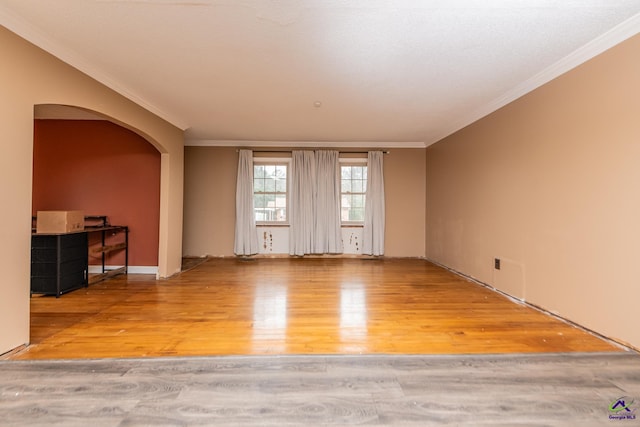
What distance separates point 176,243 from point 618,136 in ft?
17.7

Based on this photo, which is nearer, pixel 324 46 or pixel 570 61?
pixel 324 46

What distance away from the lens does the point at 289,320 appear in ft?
9.03

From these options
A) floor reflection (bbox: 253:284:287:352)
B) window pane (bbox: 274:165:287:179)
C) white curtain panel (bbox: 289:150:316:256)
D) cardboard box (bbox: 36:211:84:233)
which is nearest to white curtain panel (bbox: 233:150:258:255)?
window pane (bbox: 274:165:287:179)

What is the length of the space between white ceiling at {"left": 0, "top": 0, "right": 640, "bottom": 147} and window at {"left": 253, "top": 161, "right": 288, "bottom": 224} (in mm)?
2232

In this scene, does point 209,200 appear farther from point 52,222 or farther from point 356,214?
point 356,214

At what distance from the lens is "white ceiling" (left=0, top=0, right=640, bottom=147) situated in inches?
76.4

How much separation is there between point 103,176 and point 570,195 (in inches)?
241

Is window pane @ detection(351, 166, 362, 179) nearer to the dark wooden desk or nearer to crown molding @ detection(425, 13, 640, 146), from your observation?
crown molding @ detection(425, 13, 640, 146)

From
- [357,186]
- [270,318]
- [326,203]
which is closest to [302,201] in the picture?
[326,203]

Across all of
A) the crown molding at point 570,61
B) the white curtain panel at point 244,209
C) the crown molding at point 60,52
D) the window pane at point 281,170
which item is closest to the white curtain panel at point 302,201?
the window pane at point 281,170

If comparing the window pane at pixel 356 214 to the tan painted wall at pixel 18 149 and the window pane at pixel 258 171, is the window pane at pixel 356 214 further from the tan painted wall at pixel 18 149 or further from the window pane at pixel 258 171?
the tan painted wall at pixel 18 149

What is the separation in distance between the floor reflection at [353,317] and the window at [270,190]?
8.74 feet

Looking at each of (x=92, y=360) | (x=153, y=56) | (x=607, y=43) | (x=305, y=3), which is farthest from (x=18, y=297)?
(x=607, y=43)

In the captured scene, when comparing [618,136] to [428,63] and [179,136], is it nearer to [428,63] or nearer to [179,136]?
[428,63]
